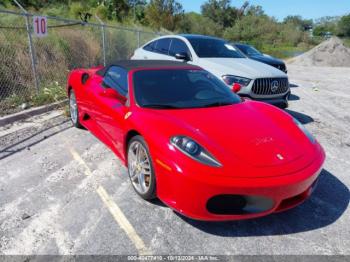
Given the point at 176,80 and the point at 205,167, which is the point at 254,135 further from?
the point at 176,80

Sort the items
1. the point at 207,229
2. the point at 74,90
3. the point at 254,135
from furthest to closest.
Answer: the point at 74,90 → the point at 254,135 → the point at 207,229

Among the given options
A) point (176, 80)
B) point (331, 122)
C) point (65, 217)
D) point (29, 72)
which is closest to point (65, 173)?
point (65, 217)

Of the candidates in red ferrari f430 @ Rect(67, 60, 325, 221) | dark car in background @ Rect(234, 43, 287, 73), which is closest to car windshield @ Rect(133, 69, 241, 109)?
red ferrari f430 @ Rect(67, 60, 325, 221)

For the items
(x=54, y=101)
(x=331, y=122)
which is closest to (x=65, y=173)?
(x=54, y=101)

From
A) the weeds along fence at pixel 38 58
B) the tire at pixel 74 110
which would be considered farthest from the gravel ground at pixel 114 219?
the weeds along fence at pixel 38 58

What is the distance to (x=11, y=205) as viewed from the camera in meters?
3.09

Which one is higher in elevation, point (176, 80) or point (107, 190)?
point (176, 80)

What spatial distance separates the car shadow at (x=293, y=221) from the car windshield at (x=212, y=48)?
4221mm

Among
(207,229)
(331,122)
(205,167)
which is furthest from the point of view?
(331,122)

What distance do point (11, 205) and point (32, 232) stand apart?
1.88 ft

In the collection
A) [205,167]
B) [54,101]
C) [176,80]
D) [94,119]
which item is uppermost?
[176,80]

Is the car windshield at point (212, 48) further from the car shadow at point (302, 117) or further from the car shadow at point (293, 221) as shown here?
the car shadow at point (293, 221)

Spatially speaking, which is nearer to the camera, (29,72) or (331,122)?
(331,122)

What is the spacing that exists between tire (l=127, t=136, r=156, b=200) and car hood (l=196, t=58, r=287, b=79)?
3.19 metres
